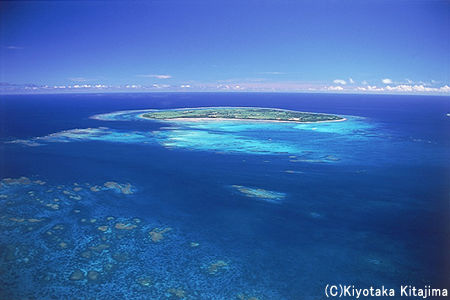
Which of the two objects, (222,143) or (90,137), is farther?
(90,137)

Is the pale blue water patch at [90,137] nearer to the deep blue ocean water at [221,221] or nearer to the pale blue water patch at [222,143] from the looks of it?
the pale blue water patch at [222,143]

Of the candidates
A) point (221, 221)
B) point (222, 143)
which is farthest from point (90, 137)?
point (221, 221)

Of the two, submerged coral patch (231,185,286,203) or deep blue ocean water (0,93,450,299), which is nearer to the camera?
deep blue ocean water (0,93,450,299)

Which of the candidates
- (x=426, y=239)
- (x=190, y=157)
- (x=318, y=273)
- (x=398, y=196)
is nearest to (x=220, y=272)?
(x=318, y=273)

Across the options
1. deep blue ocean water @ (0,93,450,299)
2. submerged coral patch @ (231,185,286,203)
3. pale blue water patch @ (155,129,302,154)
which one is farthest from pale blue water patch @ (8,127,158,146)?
submerged coral patch @ (231,185,286,203)

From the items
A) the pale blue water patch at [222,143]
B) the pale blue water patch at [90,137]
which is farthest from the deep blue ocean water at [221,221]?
the pale blue water patch at [90,137]

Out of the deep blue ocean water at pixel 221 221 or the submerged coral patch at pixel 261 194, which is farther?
the submerged coral patch at pixel 261 194

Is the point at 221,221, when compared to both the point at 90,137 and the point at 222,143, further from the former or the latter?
the point at 90,137

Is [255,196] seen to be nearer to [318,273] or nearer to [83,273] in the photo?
[318,273]

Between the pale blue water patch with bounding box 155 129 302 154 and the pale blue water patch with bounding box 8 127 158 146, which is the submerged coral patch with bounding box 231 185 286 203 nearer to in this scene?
the pale blue water patch with bounding box 155 129 302 154
